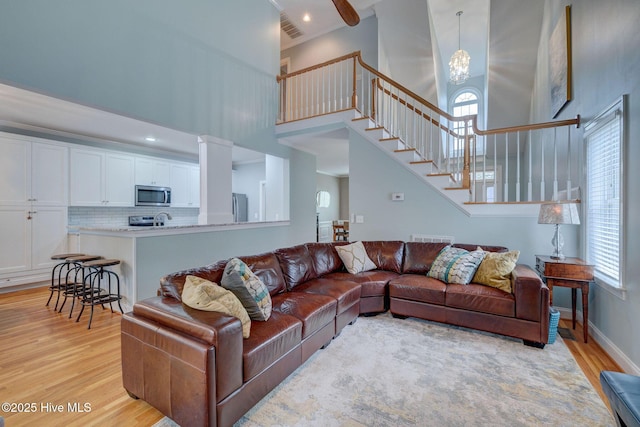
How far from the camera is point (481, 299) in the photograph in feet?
9.20

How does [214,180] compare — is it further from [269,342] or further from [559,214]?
[559,214]

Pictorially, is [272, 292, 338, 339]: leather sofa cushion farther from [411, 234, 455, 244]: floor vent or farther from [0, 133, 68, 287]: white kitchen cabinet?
[0, 133, 68, 287]: white kitchen cabinet

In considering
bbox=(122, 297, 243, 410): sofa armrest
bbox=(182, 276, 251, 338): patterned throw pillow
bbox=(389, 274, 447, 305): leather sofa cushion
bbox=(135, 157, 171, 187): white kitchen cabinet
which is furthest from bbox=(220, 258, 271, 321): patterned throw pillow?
bbox=(135, 157, 171, 187): white kitchen cabinet

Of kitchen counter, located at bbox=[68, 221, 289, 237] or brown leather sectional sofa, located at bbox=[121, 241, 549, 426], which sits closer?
brown leather sectional sofa, located at bbox=[121, 241, 549, 426]

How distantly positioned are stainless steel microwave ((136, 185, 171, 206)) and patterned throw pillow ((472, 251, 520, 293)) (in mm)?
5933

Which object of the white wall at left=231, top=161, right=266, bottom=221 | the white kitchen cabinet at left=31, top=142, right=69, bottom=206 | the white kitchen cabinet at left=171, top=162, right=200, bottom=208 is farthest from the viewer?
the white wall at left=231, top=161, right=266, bottom=221

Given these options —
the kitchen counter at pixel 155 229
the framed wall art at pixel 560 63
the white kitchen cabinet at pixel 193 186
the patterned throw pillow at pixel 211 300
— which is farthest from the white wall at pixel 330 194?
the patterned throw pillow at pixel 211 300

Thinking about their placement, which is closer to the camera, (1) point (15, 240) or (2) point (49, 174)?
(1) point (15, 240)

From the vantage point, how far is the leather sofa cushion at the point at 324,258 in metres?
3.53

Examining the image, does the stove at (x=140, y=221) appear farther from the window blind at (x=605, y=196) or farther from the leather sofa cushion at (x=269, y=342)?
the window blind at (x=605, y=196)

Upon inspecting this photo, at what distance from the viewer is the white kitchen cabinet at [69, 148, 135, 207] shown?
484 cm

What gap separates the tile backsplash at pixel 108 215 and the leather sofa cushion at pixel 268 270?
3993 mm

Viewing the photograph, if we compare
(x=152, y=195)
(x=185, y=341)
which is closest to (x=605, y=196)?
(x=185, y=341)

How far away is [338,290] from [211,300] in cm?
147
